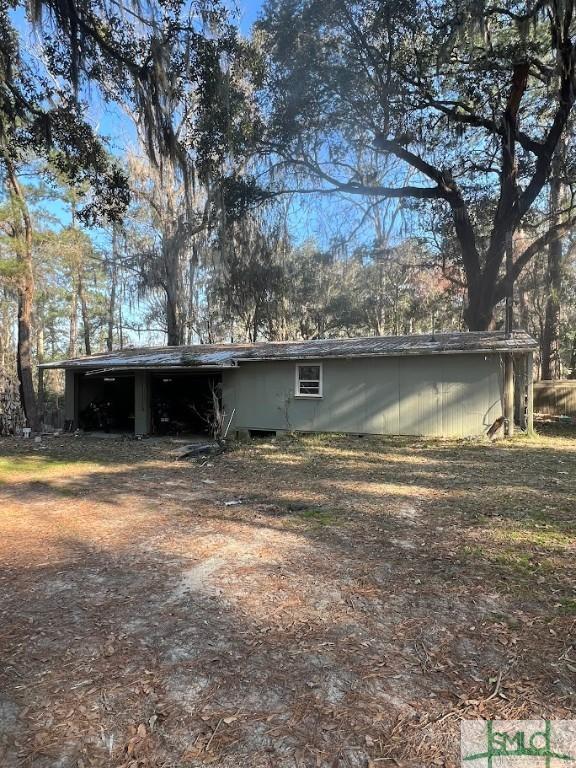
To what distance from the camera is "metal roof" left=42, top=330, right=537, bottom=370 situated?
11.5m

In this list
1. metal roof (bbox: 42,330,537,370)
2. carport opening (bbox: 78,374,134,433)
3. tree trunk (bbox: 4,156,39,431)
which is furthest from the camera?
carport opening (bbox: 78,374,134,433)

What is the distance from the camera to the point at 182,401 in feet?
57.2

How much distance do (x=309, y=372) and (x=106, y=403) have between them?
788 cm

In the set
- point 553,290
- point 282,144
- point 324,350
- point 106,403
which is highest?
point 282,144

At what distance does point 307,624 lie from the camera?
3.03 metres

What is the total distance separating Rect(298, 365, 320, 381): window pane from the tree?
4.97 metres

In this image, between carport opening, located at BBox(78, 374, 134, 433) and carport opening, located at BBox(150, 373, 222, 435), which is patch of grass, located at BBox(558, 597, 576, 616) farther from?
carport opening, located at BBox(78, 374, 134, 433)

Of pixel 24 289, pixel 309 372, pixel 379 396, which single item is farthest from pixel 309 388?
pixel 24 289

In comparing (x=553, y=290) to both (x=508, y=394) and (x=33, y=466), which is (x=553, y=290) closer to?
(x=508, y=394)

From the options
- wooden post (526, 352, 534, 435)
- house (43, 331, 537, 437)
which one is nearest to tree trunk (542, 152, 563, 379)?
house (43, 331, 537, 437)

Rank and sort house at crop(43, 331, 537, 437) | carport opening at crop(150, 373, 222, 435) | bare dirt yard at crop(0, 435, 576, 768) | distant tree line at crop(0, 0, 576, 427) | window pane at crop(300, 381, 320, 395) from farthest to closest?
carport opening at crop(150, 373, 222, 435), window pane at crop(300, 381, 320, 395), house at crop(43, 331, 537, 437), distant tree line at crop(0, 0, 576, 427), bare dirt yard at crop(0, 435, 576, 768)

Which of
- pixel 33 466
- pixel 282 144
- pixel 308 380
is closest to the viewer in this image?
pixel 33 466

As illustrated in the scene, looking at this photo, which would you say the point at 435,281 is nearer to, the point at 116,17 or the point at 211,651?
the point at 116,17

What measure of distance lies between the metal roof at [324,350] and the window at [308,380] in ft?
1.53
